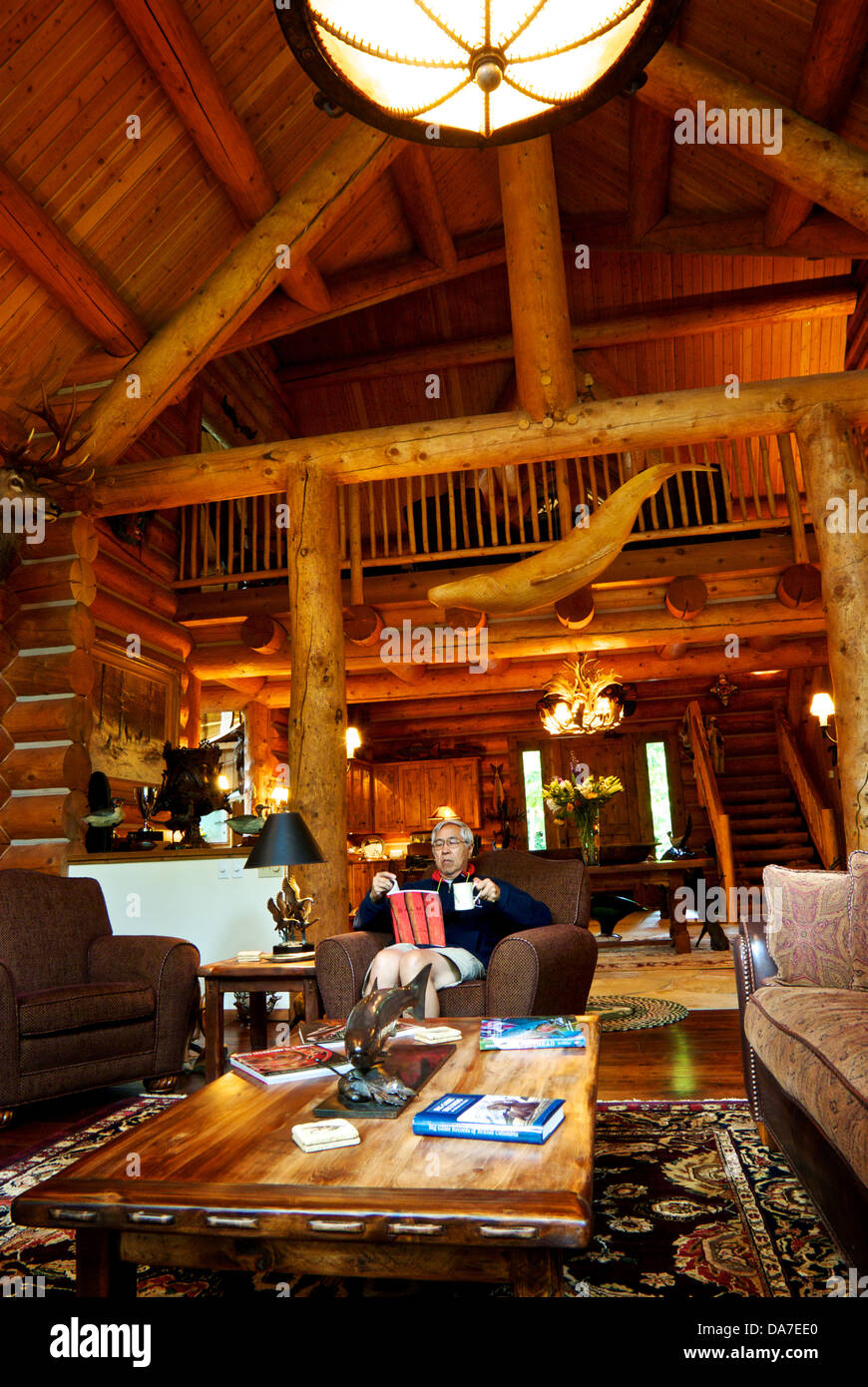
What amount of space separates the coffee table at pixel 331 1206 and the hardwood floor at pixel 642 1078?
170 centimetres

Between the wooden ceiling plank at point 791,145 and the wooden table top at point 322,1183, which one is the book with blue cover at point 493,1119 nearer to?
the wooden table top at point 322,1183

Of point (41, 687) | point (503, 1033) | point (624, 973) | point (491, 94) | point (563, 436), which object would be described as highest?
point (563, 436)

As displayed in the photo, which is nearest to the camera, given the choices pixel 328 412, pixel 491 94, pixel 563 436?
pixel 491 94

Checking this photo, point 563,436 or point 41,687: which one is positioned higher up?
point 563,436

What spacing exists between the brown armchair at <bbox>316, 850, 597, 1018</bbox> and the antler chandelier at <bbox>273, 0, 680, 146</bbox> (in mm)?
2469

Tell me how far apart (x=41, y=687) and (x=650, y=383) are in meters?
7.38

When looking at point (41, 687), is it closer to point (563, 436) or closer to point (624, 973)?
point (563, 436)

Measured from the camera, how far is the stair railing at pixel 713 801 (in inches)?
391

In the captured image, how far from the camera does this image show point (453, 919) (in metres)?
3.63

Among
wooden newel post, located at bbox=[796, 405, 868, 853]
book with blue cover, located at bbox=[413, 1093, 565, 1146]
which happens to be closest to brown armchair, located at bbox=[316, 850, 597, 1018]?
book with blue cover, located at bbox=[413, 1093, 565, 1146]

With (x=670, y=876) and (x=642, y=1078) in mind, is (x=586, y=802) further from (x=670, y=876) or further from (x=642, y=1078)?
(x=642, y=1078)

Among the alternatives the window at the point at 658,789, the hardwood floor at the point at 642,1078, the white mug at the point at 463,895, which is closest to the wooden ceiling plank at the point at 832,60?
the white mug at the point at 463,895

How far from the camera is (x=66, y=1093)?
136 inches
